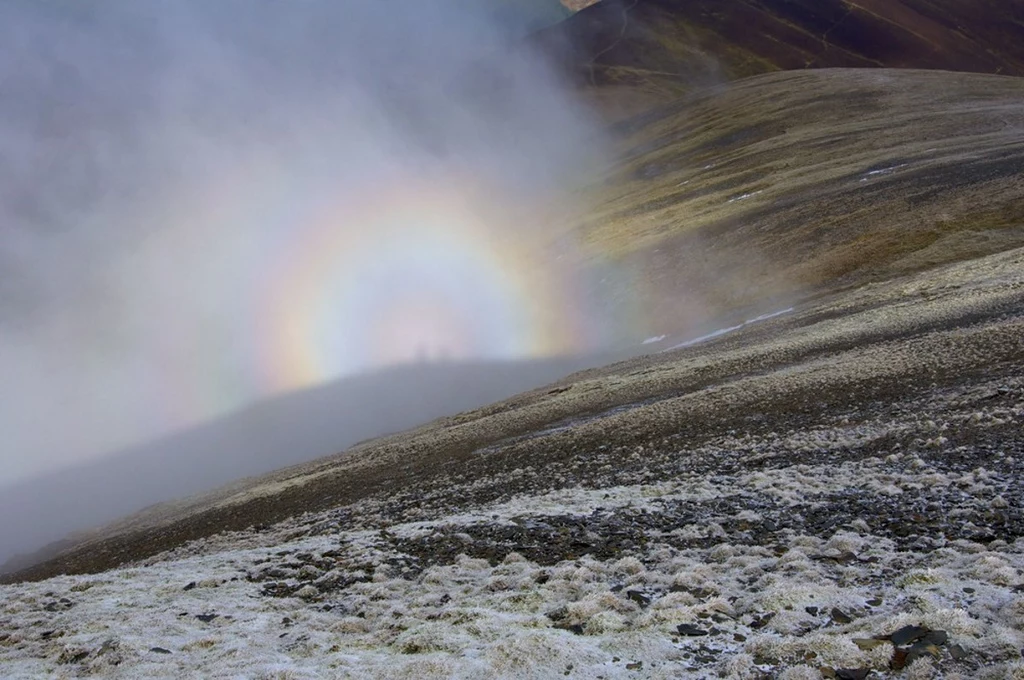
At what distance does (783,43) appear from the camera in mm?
176375

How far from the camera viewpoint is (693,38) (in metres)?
187

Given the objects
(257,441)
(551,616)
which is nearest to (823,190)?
(257,441)

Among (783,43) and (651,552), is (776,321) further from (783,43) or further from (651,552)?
(783,43)

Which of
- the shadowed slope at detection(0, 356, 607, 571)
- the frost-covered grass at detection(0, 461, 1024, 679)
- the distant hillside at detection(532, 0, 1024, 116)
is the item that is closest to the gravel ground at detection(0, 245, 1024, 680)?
the frost-covered grass at detection(0, 461, 1024, 679)

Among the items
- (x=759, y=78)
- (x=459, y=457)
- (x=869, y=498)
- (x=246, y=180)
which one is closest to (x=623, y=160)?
(x=759, y=78)

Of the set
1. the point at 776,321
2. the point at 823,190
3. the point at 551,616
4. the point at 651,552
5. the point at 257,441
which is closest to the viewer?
the point at 551,616

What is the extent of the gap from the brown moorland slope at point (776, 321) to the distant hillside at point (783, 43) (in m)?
86.4

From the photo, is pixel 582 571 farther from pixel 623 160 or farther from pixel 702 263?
pixel 623 160

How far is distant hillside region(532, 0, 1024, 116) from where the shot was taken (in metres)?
165

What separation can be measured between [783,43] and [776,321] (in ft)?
542

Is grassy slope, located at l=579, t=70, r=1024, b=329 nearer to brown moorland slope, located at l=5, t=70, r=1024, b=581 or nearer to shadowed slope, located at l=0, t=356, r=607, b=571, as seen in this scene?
brown moorland slope, located at l=5, t=70, r=1024, b=581

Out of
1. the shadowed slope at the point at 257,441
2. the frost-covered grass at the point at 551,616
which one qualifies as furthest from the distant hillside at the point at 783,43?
the frost-covered grass at the point at 551,616

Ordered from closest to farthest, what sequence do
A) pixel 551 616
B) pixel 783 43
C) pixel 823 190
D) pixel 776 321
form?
pixel 551 616
pixel 776 321
pixel 823 190
pixel 783 43

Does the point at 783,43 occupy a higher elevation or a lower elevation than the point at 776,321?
higher
